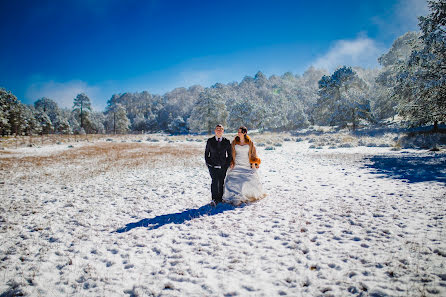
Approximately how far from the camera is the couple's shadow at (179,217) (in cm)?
510

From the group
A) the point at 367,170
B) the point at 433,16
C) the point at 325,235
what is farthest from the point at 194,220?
the point at 433,16

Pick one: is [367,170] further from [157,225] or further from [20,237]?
[20,237]

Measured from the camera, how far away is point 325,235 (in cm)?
416

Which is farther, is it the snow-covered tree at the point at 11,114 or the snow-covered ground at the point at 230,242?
the snow-covered tree at the point at 11,114

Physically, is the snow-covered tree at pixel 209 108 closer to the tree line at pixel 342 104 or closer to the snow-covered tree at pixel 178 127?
the tree line at pixel 342 104

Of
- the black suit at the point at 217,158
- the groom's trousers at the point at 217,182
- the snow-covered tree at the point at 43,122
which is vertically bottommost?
the groom's trousers at the point at 217,182

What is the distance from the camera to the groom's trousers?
600cm

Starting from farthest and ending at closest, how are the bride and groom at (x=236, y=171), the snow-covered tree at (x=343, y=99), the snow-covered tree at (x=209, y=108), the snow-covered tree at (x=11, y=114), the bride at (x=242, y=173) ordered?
the snow-covered tree at (x=209, y=108) → the snow-covered tree at (x=11, y=114) → the snow-covered tree at (x=343, y=99) → the bride at (x=242, y=173) → the bride and groom at (x=236, y=171)

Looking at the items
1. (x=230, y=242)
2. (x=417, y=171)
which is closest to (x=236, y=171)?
(x=230, y=242)

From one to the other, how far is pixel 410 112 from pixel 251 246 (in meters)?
15.3

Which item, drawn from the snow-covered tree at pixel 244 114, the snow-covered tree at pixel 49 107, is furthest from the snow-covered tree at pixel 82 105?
the snow-covered tree at pixel 244 114

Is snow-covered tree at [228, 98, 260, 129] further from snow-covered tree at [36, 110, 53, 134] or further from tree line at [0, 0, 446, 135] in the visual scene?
snow-covered tree at [36, 110, 53, 134]

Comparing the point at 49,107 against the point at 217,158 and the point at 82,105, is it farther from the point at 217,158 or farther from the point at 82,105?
the point at 217,158

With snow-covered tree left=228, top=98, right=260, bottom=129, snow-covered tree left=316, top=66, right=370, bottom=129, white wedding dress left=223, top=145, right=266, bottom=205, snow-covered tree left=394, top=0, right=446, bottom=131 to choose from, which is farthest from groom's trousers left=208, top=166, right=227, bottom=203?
snow-covered tree left=228, top=98, right=260, bottom=129
